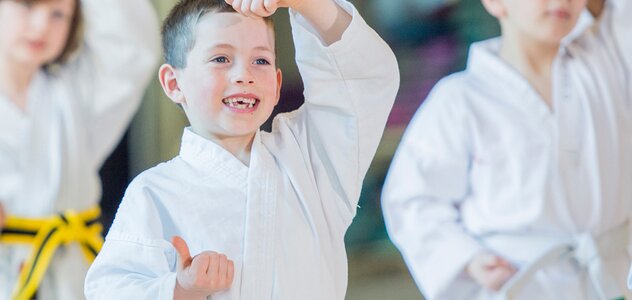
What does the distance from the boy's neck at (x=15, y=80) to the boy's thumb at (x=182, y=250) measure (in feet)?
3.20

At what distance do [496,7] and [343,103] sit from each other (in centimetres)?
61

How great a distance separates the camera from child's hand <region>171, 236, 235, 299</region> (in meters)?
0.90

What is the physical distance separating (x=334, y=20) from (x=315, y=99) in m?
0.08

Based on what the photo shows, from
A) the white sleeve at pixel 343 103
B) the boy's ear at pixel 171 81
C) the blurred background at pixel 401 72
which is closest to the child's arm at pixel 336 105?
the white sleeve at pixel 343 103

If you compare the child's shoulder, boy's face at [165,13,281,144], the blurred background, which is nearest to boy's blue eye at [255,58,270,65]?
boy's face at [165,13,281,144]

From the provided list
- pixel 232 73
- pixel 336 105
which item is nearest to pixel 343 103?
pixel 336 105

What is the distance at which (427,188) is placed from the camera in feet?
4.84

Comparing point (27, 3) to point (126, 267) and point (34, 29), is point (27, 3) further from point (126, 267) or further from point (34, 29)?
point (126, 267)

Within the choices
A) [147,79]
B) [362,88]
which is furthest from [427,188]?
[147,79]

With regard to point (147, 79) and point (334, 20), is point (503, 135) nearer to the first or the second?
point (334, 20)

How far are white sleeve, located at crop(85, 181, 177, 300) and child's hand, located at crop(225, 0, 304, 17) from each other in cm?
20

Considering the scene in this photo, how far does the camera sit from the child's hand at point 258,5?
0.92 m

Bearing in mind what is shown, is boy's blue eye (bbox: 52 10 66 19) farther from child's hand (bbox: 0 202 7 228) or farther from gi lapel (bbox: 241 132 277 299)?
gi lapel (bbox: 241 132 277 299)

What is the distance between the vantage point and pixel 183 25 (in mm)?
1009
